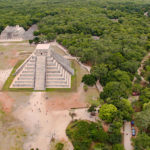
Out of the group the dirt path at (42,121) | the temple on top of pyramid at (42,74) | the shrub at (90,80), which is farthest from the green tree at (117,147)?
the temple on top of pyramid at (42,74)

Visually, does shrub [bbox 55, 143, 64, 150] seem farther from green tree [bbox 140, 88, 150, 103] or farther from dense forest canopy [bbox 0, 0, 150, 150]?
green tree [bbox 140, 88, 150, 103]

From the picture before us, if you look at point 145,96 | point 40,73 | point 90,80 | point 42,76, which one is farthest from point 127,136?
point 40,73

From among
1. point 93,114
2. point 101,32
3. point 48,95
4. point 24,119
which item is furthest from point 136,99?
point 101,32

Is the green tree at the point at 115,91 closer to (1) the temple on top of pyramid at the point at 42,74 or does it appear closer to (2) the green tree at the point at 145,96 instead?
(2) the green tree at the point at 145,96

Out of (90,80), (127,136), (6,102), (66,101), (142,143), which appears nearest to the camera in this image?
(142,143)

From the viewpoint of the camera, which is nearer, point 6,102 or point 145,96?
point 145,96

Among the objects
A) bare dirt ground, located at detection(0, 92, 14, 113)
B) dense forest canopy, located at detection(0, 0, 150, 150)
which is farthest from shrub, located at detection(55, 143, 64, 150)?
bare dirt ground, located at detection(0, 92, 14, 113)

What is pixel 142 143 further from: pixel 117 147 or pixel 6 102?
pixel 6 102
